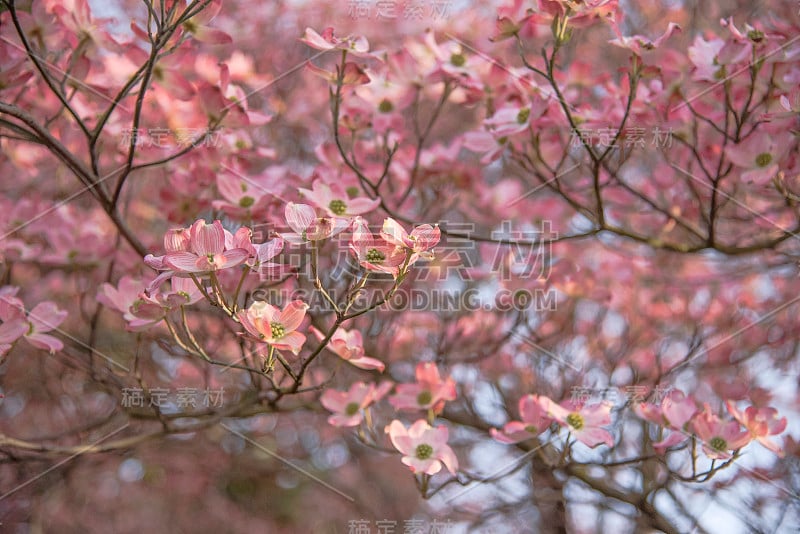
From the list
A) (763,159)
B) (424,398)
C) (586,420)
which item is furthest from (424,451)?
(763,159)

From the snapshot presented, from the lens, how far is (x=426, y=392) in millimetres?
1693

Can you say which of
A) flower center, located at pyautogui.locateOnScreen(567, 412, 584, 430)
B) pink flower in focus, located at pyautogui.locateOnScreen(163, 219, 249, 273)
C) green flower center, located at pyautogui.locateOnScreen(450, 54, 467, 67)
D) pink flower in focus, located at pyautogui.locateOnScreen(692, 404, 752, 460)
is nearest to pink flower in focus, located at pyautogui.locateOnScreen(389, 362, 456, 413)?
flower center, located at pyautogui.locateOnScreen(567, 412, 584, 430)

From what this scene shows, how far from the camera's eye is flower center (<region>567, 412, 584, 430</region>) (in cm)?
157

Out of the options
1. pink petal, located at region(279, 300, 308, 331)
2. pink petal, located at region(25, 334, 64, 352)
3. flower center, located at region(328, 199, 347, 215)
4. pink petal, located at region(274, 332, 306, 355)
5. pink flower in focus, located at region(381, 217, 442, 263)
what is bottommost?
pink petal, located at region(25, 334, 64, 352)

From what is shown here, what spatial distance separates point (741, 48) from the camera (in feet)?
5.37

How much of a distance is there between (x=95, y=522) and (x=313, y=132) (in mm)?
2600

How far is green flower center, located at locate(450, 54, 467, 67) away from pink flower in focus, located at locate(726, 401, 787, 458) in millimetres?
1127

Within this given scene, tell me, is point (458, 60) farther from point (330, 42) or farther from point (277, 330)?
point (277, 330)

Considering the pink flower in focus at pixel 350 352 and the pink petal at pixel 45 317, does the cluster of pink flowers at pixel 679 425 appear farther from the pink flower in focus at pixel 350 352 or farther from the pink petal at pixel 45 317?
the pink petal at pixel 45 317

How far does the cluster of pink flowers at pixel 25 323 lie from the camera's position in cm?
135

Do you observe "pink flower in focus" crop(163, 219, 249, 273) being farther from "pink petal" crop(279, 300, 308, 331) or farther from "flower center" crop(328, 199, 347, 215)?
"flower center" crop(328, 199, 347, 215)

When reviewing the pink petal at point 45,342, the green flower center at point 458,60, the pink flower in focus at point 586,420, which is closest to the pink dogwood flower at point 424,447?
the pink flower in focus at point 586,420

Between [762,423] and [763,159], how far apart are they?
64cm

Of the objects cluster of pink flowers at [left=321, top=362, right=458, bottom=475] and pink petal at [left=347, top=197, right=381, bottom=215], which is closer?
cluster of pink flowers at [left=321, top=362, right=458, bottom=475]
